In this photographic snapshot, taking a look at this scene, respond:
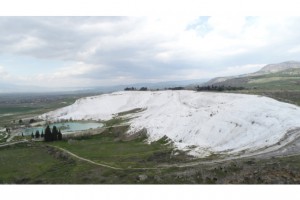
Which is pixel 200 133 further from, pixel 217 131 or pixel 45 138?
pixel 45 138

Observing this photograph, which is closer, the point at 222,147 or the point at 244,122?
the point at 222,147

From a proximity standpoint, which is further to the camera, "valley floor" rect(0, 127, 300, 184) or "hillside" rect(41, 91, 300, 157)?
"hillside" rect(41, 91, 300, 157)

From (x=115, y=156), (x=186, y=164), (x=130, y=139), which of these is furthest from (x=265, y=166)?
(x=130, y=139)

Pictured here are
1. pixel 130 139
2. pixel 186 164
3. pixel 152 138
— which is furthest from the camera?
pixel 130 139

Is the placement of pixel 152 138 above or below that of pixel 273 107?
below

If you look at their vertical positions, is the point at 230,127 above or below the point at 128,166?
above

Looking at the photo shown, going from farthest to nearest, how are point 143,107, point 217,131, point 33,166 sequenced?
point 143,107 < point 217,131 < point 33,166

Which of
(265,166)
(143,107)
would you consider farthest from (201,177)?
(143,107)

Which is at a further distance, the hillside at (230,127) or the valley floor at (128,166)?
the hillside at (230,127)

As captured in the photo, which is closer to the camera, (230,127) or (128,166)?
(128,166)
